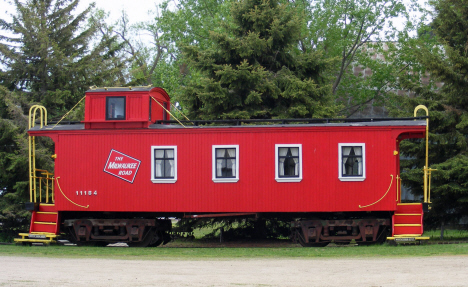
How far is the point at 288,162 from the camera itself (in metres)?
18.8

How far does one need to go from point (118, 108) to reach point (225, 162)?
419cm

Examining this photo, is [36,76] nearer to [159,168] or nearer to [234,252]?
[159,168]

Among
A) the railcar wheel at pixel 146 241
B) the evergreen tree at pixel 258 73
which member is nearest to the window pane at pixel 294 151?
the evergreen tree at pixel 258 73

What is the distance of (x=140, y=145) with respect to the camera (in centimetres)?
1925

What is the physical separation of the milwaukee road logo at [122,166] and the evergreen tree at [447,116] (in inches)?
390

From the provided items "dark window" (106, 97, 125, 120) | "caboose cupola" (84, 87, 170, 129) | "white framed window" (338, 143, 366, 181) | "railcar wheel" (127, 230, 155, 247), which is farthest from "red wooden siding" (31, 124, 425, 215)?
"railcar wheel" (127, 230, 155, 247)

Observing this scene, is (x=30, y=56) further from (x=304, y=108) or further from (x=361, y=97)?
(x=361, y=97)

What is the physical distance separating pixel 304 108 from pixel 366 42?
13491mm

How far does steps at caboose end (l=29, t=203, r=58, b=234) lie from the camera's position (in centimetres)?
1945

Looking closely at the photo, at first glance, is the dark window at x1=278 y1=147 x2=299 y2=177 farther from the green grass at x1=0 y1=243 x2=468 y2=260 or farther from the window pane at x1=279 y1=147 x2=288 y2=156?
the green grass at x1=0 y1=243 x2=468 y2=260

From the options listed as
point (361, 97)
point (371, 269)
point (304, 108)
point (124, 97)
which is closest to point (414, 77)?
point (361, 97)

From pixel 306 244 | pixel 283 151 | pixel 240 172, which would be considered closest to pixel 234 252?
pixel 240 172

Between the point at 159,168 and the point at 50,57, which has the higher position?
the point at 50,57

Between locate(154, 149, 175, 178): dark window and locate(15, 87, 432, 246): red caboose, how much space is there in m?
0.03
